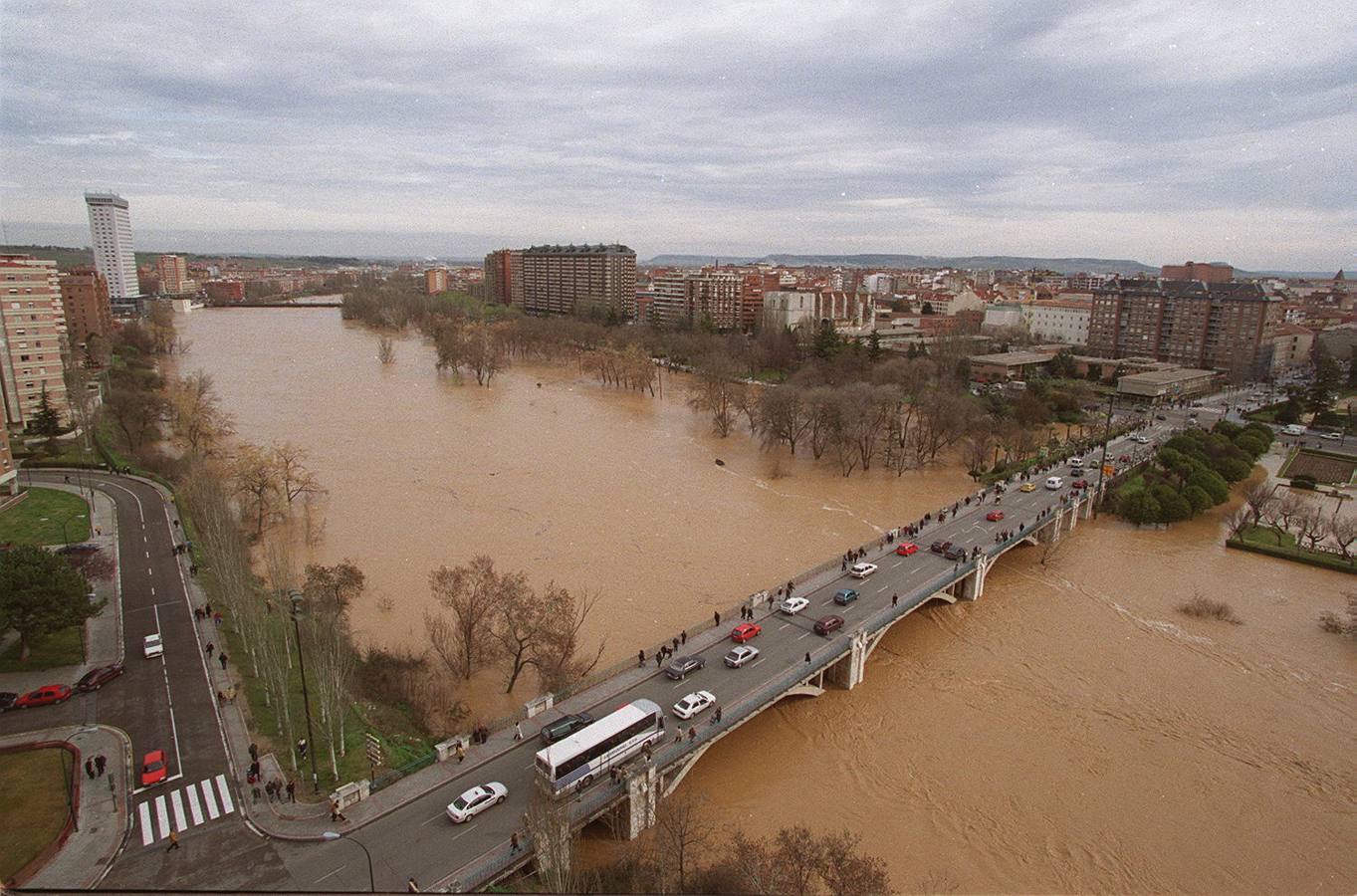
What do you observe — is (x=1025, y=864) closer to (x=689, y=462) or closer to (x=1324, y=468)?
(x=689, y=462)

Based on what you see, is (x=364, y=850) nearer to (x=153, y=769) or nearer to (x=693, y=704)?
(x=153, y=769)

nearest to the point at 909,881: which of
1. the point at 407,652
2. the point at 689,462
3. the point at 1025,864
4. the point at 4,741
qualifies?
the point at 1025,864

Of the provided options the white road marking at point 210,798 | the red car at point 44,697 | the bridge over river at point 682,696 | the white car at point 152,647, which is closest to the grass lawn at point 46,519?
the white car at point 152,647

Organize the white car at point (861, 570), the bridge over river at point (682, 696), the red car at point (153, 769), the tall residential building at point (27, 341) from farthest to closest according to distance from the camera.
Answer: the tall residential building at point (27, 341)
the white car at point (861, 570)
the red car at point (153, 769)
the bridge over river at point (682, 696)

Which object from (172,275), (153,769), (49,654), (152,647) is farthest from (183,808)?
(172,275)

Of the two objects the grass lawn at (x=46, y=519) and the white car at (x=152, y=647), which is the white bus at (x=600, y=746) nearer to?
the white car at (x=152, y=647)

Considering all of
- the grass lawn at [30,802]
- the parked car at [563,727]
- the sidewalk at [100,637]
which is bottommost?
the grass lawn at [30,802]

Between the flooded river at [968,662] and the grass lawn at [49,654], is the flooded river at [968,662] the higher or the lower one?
the lower one

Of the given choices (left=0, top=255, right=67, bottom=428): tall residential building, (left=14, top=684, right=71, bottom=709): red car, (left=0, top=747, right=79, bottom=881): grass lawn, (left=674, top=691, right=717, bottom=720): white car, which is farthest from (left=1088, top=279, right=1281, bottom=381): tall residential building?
(left=0, top=255, right=67, bottom=428): tall residential building
